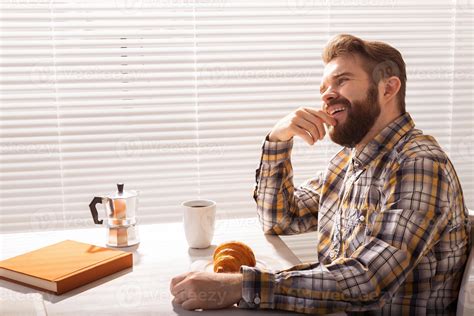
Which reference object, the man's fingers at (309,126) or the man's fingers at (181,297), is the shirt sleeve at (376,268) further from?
the man's fingers at (309,126)

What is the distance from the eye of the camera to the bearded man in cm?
127

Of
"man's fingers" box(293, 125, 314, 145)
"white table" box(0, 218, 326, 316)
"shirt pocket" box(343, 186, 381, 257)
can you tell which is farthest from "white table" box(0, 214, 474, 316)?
"man's fingers" box(293, 125, 314, 145)

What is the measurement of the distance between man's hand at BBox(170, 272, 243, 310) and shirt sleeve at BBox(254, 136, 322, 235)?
563 mm

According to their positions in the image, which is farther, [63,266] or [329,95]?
[329,95]

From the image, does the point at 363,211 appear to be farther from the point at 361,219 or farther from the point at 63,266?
the point at 63,266

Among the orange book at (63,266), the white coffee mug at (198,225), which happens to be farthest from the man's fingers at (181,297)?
the white coffee mug at (198,225)

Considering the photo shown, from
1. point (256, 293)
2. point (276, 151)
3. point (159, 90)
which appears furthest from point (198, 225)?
point (159, 90)

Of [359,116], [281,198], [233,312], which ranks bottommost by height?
[233,312]

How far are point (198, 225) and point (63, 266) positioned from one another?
38cm

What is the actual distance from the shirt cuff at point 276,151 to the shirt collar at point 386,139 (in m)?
0.28

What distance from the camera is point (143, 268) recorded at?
151 centimetres

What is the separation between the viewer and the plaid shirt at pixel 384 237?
4.16 ft

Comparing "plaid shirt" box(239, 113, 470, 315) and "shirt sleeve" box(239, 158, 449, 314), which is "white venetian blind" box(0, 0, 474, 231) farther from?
"shirt sleeve" box(239, 158, 449, 314)

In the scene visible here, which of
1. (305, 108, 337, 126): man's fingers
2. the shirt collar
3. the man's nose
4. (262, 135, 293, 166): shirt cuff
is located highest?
the man's nose
